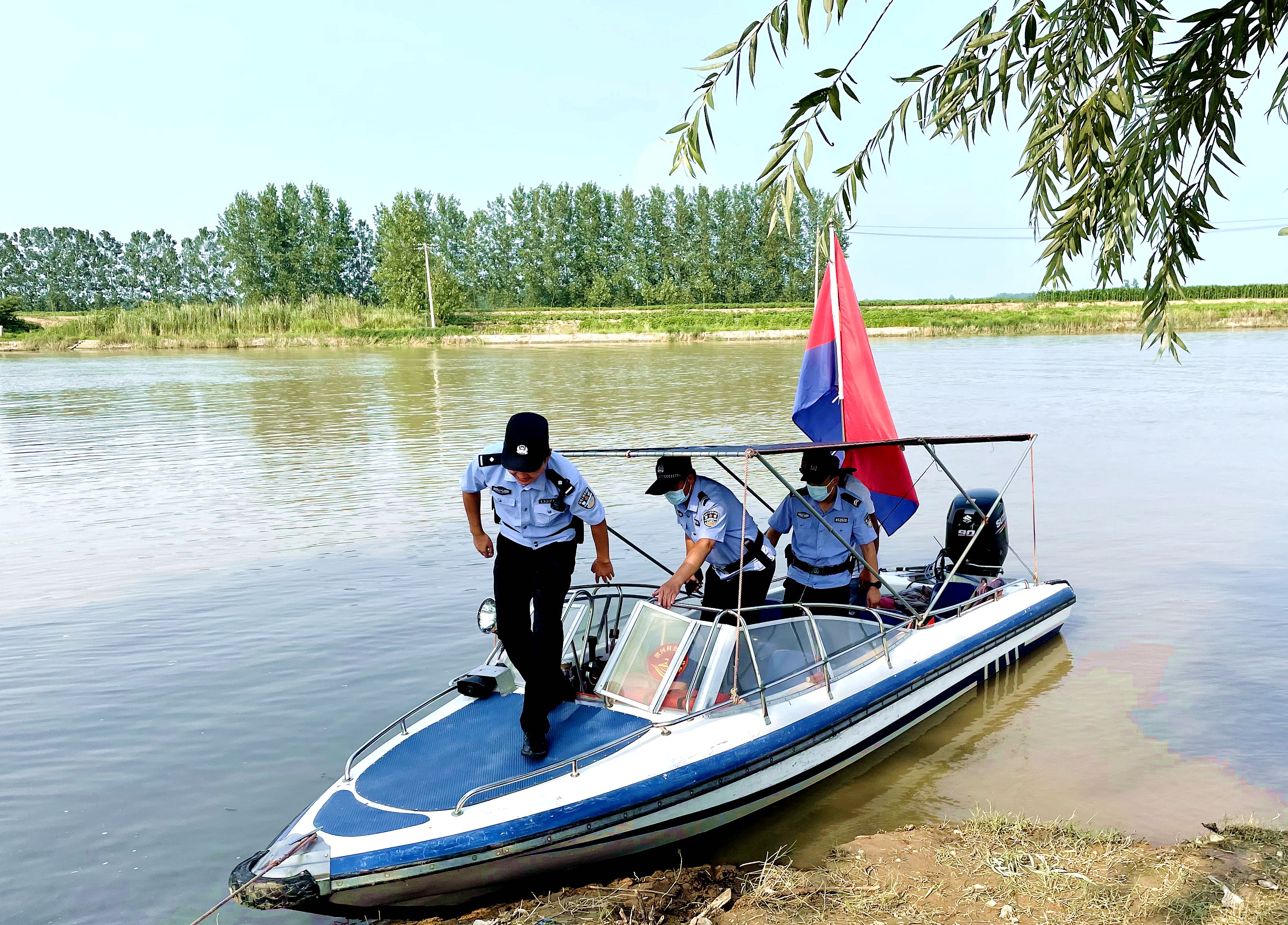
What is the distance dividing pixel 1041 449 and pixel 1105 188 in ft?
44.8

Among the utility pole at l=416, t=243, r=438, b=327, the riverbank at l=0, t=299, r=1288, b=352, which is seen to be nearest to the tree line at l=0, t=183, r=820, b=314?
the utility pole at l=416, t=243, r=438, b=327

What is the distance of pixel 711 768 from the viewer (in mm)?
4961

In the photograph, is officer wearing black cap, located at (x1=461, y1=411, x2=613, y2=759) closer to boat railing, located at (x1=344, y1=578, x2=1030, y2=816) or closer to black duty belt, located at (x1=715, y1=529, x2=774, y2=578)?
boat railing, located at (x1=344, y1=578, x2=1030, y2=816)

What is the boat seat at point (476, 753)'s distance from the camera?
4766 millimetres

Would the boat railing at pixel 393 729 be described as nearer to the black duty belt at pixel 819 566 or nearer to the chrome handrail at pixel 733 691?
the chrome handrail at pixel 733 691

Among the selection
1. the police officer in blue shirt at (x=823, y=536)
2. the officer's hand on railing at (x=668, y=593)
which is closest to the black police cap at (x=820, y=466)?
the police officer in blue shirt at (x=823, y=536)

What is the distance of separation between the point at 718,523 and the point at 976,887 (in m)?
2.45

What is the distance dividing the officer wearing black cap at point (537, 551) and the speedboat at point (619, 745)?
391mm

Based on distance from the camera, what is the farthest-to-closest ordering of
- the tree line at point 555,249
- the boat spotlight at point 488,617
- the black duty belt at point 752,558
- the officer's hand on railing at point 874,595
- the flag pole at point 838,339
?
the tree line at point 555,249
the flag pole at point 838,339
the officer's hand on railing at point 874,595
the black duty belt at point 752,558
the boat spotlight at point 488,617

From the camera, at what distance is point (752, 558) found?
→ 6215 mm

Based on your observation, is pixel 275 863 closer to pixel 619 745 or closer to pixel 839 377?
pixel 619 745

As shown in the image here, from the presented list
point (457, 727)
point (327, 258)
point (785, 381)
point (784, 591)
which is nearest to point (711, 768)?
point (457, 727)

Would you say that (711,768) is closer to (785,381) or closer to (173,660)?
(173,660)

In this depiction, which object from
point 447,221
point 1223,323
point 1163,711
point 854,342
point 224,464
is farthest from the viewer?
point 447,221
